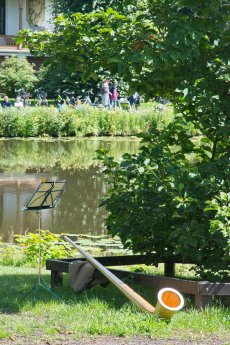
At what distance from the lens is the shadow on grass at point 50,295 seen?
26.2 feet

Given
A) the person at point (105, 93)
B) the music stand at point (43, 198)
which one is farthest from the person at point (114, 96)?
the music stand at point (43, 198)

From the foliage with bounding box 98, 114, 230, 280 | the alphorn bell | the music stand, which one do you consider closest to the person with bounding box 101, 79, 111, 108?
the foliage with bounding box 98, 114, 230, 280

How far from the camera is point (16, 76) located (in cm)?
4706

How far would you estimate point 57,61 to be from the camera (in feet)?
30.6

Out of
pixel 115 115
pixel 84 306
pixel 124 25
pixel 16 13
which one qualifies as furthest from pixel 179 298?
pixel 16 13

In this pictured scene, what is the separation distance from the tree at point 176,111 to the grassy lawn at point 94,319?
0.59 m

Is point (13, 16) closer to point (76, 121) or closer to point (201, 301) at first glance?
point (76, 121)

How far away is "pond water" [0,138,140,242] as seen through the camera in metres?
17.0

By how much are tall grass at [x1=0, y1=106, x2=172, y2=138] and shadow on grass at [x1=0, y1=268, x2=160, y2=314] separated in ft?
82.9

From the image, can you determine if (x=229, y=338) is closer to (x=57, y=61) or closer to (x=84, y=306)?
(x=84, y=306)

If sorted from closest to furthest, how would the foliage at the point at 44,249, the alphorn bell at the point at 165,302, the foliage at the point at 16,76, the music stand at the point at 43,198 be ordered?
the alphorn bell at the point at 165,302 < the music stand at the point at 43,198 < the foliage at the point at 44,249 < the foliage at the point at 16,76

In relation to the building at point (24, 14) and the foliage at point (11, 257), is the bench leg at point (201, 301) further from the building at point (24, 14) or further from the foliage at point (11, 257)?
the building at point (24, 14)

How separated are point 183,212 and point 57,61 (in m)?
2.15

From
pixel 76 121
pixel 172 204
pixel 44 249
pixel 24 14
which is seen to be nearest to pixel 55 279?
pixel 172 204
